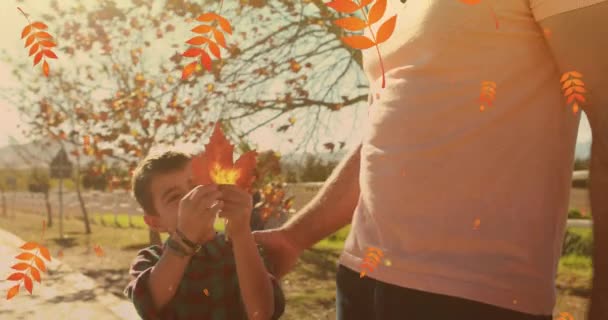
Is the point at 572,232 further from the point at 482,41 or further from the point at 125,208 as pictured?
the point at 125,208

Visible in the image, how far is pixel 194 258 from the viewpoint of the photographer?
2369mm

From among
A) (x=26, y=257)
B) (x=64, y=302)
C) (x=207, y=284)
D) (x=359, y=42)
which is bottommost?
(x=64, y=302)

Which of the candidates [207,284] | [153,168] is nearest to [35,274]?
[153,168]

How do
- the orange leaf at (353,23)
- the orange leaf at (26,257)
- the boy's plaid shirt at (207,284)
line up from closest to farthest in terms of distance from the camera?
the orange leaf at (353,23) < the boy's plaid shirt at (207,284) < the orange leaf at (26,257)

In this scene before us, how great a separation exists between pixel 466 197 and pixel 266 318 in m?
0.94

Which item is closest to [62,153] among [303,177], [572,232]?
[303,177]

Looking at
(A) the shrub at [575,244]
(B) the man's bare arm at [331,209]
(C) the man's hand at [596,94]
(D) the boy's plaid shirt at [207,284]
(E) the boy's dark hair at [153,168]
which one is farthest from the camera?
(A) the shrub at [575,244]

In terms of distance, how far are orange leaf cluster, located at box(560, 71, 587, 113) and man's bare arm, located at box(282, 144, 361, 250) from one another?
677 millimetres

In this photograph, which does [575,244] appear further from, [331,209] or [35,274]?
[331,209]

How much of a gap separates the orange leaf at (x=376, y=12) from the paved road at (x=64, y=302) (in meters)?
5.44

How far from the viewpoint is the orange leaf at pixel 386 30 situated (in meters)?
1.51

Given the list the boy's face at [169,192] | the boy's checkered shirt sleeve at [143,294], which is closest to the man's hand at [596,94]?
the boy's checkered shirt sleeve at [143,294]
